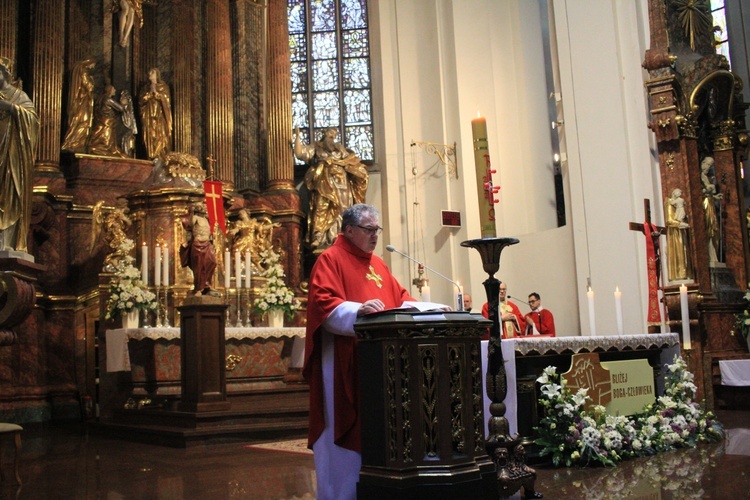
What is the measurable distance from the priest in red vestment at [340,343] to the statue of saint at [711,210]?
6.77m

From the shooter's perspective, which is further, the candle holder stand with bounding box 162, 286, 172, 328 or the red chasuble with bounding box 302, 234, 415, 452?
the candle holder stand with bounding box 162, 286, 172, 328

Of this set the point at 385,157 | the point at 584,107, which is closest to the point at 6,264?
the point at 584,107

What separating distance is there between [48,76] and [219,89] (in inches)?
114

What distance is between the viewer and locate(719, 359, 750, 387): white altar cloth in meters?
9.43

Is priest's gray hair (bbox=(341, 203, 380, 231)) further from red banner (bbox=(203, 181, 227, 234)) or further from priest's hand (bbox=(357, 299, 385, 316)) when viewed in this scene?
red banner (bbox=(203, 181, 227, 234))

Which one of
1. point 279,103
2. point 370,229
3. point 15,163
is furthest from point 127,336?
point 279,103

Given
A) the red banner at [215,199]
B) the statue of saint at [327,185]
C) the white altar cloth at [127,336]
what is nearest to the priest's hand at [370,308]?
the white altar cloth at [127,336]

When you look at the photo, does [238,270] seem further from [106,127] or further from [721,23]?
[721,23]

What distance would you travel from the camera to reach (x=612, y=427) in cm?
635

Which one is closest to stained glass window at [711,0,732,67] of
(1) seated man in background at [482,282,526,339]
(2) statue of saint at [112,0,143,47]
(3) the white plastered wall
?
(3) the white plastered wall

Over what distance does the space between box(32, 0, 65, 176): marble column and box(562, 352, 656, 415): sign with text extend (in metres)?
9.78

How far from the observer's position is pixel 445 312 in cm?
411

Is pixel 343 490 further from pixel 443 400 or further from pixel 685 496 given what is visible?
pixel 685 496

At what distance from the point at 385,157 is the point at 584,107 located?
4.83m
